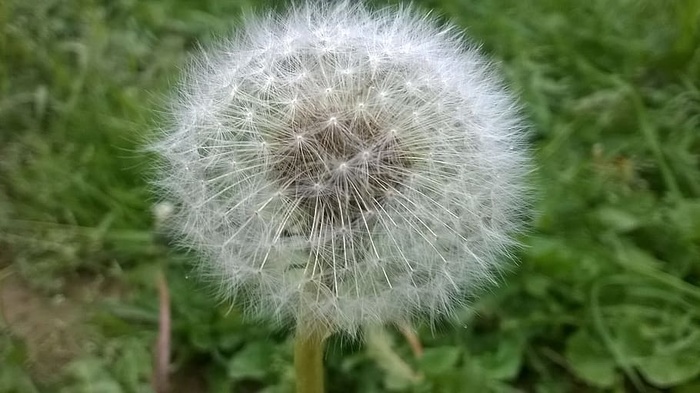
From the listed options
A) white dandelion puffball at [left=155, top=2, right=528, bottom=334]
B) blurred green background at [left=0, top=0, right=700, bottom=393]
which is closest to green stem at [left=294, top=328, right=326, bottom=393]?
white dandelion puffball at [left=155, top=2, right=528, bottom=334]

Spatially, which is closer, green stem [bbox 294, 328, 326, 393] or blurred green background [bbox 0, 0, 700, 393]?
green stem [bbox 294, 328, 326, 393]

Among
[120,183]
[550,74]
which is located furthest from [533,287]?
[120,183]

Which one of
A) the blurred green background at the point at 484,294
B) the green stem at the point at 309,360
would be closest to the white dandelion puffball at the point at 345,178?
the green stem at the point at 309,360

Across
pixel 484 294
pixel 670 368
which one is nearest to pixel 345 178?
pixel 484 294

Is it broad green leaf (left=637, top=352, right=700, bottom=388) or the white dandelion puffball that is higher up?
the white dandelion puffball

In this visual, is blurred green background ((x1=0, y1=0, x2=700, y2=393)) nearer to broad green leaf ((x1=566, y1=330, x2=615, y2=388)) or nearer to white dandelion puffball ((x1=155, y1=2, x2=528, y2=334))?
broad green leaf ((x1=566, y1=330, x2=615, y2=388))

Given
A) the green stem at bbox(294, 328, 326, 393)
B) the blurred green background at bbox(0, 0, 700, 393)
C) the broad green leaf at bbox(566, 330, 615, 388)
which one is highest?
the blurred green background at bbox(0, 0, 700, 393)

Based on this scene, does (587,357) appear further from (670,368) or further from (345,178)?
(345,178)
